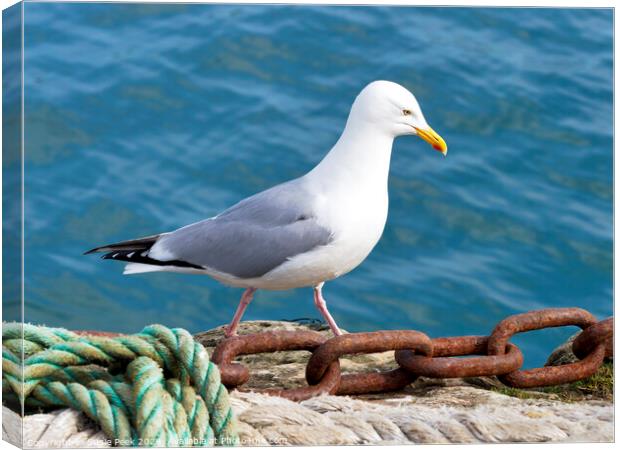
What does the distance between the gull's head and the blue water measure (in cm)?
82

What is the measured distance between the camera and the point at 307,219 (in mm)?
4465

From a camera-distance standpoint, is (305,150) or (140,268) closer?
(140,268)

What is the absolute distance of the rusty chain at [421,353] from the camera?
3732 mm

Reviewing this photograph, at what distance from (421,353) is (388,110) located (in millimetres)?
905

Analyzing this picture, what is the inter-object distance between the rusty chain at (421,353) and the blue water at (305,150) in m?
1.10

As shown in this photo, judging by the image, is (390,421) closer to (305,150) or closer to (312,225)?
(312,225)

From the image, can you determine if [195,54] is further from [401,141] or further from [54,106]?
[401,141]

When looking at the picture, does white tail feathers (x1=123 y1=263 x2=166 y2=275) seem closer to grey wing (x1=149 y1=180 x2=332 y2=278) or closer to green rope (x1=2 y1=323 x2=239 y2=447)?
grey wing (x1=149 y1=180 x2=332 y2=278)

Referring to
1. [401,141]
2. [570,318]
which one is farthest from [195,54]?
[570,318]

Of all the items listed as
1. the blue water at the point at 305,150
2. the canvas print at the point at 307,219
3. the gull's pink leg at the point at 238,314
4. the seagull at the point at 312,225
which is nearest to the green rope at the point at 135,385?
the canvas print at the point at 307,219

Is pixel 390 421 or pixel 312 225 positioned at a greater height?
pixel 312 225

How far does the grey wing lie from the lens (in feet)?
14.8

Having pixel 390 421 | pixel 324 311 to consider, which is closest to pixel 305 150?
pixel 324 311

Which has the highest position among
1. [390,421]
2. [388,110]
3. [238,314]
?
[388,110]
